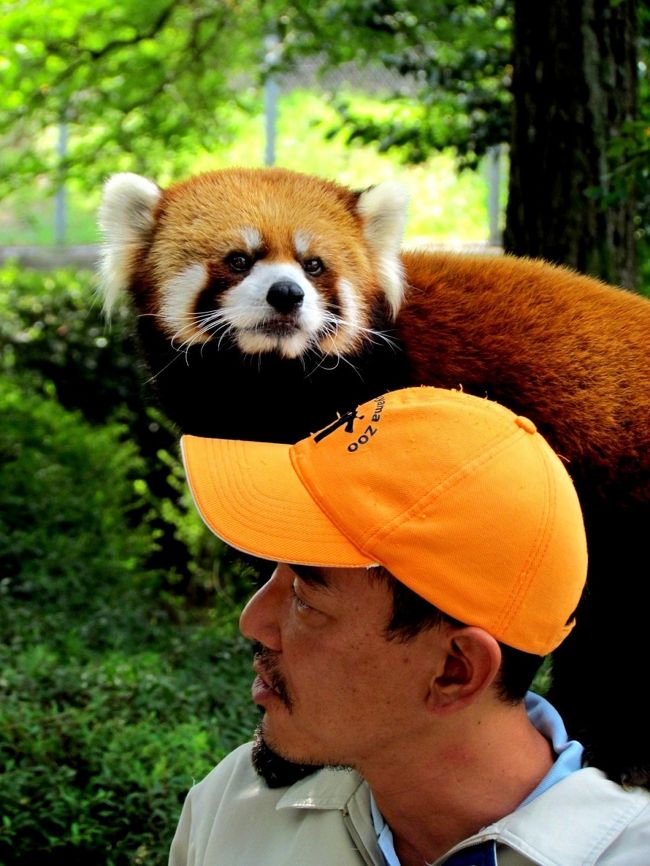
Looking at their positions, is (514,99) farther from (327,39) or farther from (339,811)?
(339,811)

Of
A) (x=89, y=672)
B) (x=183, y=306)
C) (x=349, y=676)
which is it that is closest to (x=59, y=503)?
(x=89, y=672)

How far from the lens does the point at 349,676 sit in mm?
1439

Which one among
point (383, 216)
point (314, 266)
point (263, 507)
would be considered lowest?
point (263, 507)

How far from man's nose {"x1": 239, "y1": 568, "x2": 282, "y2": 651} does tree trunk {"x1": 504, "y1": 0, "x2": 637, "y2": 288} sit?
240cm

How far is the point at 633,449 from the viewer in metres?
2.28

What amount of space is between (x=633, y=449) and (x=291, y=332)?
2.87 ft

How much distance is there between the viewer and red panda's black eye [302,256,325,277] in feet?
9.57

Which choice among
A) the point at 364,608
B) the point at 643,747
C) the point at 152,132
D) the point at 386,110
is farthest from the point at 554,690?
the point at 386,110

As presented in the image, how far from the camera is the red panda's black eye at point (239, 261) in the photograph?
2848mm

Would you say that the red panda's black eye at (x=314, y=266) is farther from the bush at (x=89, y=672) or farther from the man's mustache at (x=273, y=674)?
the man's mustache at (x=273, y=674)

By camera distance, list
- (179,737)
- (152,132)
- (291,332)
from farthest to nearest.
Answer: (152,132) < (179,737) < (291,332)

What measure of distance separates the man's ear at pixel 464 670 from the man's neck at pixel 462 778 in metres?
0.05

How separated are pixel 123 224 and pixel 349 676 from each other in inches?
75.3

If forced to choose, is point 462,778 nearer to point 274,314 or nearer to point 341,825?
point 341,825
